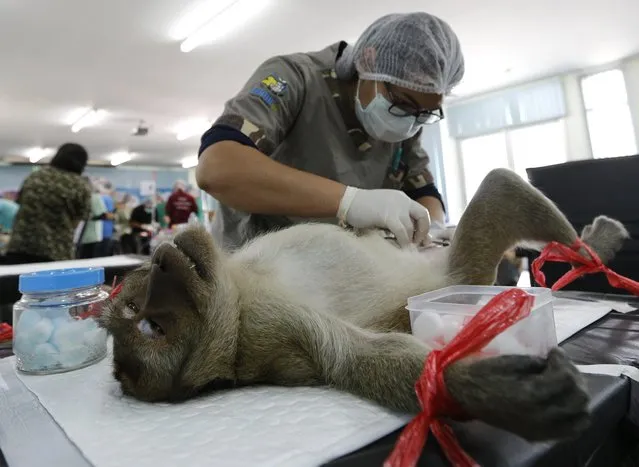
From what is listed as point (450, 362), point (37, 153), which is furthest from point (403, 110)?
point (37, 153)

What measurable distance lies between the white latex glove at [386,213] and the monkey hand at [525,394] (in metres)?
0.75

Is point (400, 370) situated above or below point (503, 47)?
below

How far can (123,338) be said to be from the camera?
0.83 metres

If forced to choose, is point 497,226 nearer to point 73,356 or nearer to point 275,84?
point 275,84

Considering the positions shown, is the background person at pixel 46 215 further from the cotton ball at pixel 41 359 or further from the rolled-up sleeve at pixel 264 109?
the cotton ball at pixel 41 359

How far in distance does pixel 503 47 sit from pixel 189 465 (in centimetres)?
676

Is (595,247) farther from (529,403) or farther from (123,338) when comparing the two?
(123,338)

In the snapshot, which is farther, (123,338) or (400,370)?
(123,338)

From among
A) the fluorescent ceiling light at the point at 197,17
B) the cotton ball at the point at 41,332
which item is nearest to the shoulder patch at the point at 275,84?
the cotton ball at the point at 41,332

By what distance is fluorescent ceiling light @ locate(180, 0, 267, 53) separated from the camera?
4496 millimetres

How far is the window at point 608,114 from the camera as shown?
7.29 metres

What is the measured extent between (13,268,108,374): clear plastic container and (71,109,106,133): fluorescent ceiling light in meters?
7.50

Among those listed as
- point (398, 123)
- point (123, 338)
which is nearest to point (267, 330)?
point (123, 338)

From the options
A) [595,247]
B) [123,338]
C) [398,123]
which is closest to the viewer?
[123,338]
